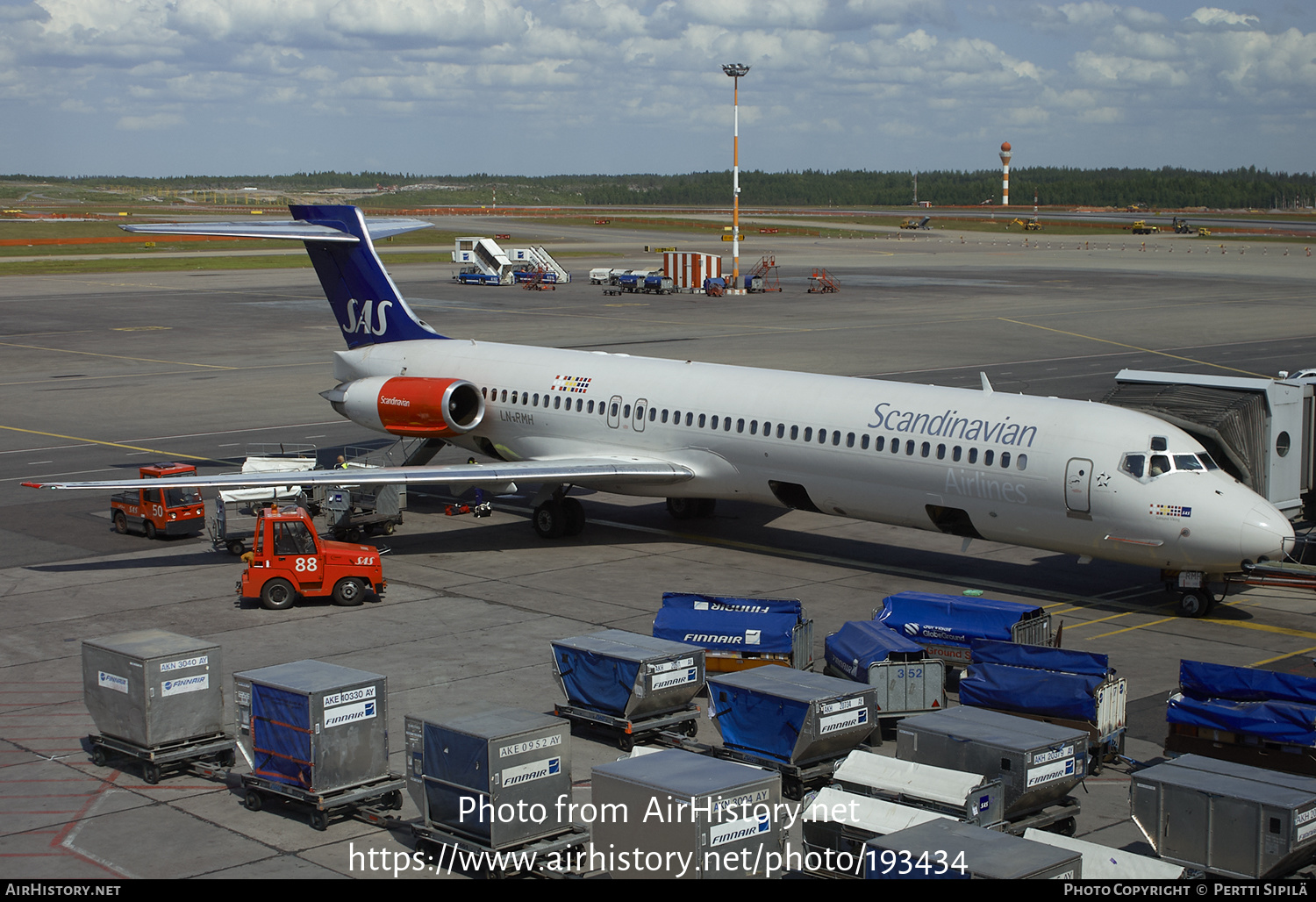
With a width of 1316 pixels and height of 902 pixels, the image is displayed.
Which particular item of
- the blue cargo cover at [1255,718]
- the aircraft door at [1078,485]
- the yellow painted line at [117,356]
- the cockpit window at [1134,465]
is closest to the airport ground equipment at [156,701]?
the blue cargo cover at [1255,718]

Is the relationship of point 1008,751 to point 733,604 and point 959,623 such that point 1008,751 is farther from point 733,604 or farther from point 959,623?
point 733,604

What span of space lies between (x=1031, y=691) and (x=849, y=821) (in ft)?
15.5

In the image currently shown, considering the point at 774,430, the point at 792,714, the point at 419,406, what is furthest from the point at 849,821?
the point at 419,406

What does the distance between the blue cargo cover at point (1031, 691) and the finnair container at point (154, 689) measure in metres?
9.37

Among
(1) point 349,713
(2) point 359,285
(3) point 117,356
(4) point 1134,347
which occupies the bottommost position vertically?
(1) point 349,713

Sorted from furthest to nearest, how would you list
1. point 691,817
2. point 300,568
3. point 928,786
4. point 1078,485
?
point 300,568
point 1078,485
point 928,786
point 691,817

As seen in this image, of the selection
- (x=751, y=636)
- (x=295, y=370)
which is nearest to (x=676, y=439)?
(x=751, y=636)

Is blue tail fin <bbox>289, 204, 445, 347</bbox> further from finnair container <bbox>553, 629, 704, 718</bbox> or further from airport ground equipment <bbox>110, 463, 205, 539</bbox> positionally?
finnair container <bbox>553, 629, 704, 718</bbox>

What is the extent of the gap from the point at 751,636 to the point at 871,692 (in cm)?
348

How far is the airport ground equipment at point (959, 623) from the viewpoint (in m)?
19.3

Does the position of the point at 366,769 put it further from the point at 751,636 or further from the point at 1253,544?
the point at 1253,544

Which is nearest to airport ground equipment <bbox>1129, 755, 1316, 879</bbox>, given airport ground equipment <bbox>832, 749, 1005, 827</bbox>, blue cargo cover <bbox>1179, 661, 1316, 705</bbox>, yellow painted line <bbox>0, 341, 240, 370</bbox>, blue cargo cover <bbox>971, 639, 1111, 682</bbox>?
airport ground equipment <bbox>832, 749, 1005, 827</bbox>

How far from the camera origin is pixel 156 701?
15.8 meters

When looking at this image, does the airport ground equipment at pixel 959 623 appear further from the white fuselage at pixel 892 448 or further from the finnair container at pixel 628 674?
the finnair container at pixel 628 674
